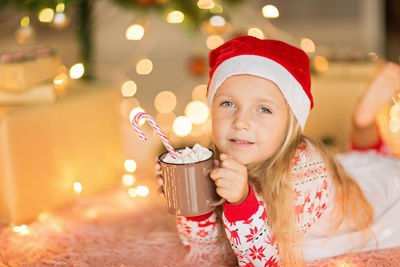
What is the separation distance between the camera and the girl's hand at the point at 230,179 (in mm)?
1000

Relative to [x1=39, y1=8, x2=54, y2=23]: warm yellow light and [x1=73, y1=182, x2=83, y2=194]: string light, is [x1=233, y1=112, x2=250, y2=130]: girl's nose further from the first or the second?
[x1=39, y1=8, x2=54, y2=23]: warm yellow light

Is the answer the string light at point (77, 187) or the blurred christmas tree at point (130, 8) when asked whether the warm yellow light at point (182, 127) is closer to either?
the blurred christmas tree at point (130, 8)

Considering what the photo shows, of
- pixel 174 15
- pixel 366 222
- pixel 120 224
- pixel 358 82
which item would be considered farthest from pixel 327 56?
pixel 120 224

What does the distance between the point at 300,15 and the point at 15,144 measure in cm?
311

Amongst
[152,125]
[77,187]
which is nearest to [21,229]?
[77,187]

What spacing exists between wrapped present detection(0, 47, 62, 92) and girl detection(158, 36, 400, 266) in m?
0.71

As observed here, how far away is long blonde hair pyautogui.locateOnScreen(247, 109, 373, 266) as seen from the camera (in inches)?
44.1

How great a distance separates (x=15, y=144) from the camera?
1.47m

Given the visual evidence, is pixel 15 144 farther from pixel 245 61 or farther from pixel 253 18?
pixel 253 18

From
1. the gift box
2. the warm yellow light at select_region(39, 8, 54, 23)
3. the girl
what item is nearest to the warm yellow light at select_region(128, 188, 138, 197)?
the gift box

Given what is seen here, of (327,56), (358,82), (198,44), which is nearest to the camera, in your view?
(358,82)

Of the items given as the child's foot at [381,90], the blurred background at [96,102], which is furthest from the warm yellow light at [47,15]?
the child's foot at [381,90]

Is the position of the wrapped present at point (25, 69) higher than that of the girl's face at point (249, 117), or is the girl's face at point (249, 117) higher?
the wrapped present at point (25, 69)

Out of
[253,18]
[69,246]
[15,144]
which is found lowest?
[69,246]
